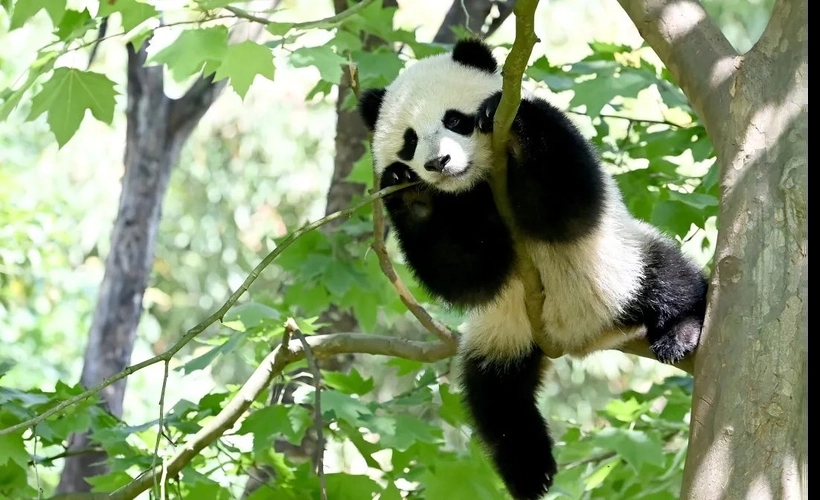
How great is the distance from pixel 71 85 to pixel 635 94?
173 cm

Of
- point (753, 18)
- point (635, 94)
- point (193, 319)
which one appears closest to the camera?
A: point (635, 94)

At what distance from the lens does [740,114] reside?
2.05 m

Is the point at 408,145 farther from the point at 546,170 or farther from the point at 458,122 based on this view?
the point at 546,170

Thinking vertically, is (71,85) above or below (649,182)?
above

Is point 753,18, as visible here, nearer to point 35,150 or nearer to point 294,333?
point 294,333

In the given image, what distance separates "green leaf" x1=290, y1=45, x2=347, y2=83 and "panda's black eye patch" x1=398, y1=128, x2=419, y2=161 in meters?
0.31

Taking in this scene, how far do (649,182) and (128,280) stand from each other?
3259mm

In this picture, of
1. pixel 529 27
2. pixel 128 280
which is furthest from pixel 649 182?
pixel 128 280

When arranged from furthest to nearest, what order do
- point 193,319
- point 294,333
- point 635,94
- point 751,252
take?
1. point 193,319
2. point 635,94
3. point 294,333
4. point 751,252

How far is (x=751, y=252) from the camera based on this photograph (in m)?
1.92

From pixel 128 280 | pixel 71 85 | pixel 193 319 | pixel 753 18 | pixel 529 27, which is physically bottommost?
pixel 193 319

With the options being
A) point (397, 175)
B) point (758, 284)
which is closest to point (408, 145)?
point (397, 175)

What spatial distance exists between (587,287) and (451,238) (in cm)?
46

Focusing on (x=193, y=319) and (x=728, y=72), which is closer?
(x=728, y=72)
